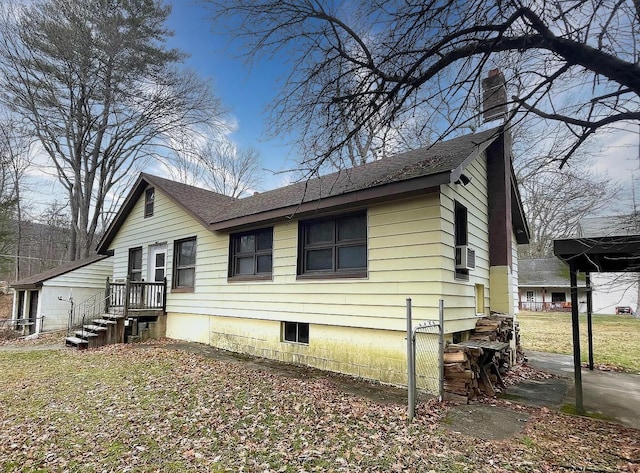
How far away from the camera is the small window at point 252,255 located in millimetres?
8875

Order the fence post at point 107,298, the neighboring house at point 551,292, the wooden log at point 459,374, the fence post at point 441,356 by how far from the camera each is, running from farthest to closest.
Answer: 1. the neighboring house at point 551,292
2. the fence post at point 107,298
3. the wooden log at point 459,374
4. the fence post at point 441,356

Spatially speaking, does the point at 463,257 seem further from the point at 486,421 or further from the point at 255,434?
Answer: the point at 255,434

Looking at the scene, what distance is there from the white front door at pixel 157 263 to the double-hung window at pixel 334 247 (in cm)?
604

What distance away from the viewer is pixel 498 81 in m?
5.16

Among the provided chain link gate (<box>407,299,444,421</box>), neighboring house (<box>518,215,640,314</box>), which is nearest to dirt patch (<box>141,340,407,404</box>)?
chain link gate (<box>407,299,444,421</box>)

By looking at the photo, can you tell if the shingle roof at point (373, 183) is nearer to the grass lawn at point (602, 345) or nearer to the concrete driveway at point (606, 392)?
the concrete driveway at point (606, 392)

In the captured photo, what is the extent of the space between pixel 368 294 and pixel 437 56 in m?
3.94

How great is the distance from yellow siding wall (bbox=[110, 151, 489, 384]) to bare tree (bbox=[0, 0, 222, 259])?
13.7m

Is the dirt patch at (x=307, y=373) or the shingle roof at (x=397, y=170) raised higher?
the shingle roof at (x=397, y=170)

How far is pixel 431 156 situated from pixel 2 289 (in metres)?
29.9

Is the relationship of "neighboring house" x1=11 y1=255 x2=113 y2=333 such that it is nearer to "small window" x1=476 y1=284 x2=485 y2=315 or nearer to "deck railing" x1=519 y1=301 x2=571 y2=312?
"small window" x1=476 y1=284 x2=485 y2=315

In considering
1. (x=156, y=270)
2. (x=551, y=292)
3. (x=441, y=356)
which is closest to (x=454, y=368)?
(x=441, y=356)

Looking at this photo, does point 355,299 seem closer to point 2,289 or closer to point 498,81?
point 498,81

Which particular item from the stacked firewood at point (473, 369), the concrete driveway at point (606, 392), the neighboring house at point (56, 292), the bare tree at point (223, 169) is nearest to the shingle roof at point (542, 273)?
the bare tree at point (223, 169)
